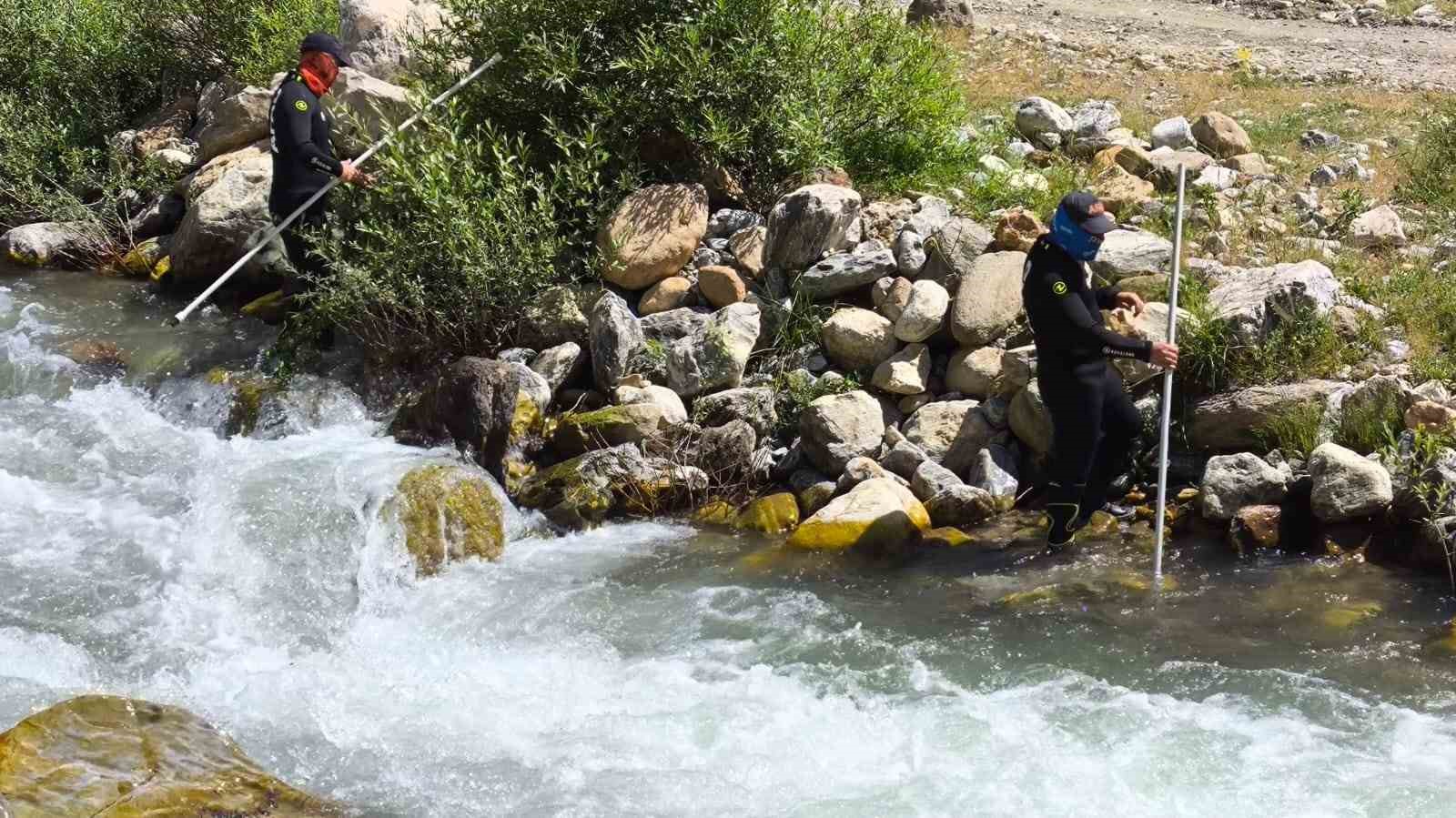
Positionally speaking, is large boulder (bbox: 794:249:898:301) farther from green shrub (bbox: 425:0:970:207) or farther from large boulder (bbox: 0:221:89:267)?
large boulder (bbox: 0:221:89:267)

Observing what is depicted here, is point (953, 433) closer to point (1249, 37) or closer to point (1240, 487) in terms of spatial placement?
point (1240, 487)

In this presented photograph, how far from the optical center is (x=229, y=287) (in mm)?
12047

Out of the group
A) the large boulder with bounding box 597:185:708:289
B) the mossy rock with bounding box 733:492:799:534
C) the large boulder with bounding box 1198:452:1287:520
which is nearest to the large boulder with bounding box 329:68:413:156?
the large boulder with bounding box 597:185:708:289

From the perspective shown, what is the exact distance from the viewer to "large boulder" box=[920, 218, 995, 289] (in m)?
9.64

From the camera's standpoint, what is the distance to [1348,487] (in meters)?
7.70

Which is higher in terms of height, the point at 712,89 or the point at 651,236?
the point at 712,89

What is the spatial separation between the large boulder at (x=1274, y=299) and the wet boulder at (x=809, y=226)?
8.63ft

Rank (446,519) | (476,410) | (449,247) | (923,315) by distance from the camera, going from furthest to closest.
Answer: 1. (449,247)
2. (923,315)
3. (476,410)
4. (446,519)

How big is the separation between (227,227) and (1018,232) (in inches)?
267

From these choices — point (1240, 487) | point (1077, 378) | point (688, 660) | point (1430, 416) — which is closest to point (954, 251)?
point (1077, 378)

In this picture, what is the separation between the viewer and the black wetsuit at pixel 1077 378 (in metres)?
7.49

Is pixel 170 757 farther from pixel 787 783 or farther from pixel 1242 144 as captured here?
pixel 1242 144

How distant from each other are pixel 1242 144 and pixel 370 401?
26.0ft

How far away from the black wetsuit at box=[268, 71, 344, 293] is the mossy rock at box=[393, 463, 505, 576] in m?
2.62
